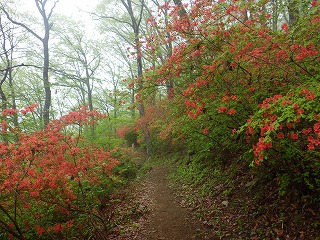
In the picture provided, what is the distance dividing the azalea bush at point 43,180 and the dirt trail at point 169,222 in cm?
140

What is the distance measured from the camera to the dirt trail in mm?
5059

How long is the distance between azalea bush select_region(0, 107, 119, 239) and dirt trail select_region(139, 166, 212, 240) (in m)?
1.40

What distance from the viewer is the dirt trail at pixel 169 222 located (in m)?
5.06

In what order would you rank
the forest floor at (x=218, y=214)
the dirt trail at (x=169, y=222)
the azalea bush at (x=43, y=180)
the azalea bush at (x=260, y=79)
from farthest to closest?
the dirt trail at (x=169, y=222) → the azalea bush at (x=43, y=180) → the forest floor at (x=218, y=214) → the azalea bush at (x=260, y=79)

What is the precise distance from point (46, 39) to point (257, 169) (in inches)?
553

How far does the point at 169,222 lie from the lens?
5.84 m

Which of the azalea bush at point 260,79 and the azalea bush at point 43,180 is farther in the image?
the azalea bush at point 43,180

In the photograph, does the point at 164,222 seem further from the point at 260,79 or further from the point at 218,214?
the point at 260,79

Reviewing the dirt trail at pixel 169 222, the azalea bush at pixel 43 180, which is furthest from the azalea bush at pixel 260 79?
the azalea bush at pixel 43 180

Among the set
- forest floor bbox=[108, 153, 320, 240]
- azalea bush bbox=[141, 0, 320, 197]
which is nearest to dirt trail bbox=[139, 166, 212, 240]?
forest floor bbox=[108, 153, 320, 240]

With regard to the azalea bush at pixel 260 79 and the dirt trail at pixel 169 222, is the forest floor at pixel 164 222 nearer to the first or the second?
the dirt trail at pixel 169 222

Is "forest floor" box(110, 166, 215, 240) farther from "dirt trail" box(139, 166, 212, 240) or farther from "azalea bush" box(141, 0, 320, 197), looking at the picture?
"azalea bush" box(141, 0, 320, 197)

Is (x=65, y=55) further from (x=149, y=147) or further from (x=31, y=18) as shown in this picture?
(x=149, y=147)

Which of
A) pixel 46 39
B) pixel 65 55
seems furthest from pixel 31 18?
pixel 65 55
